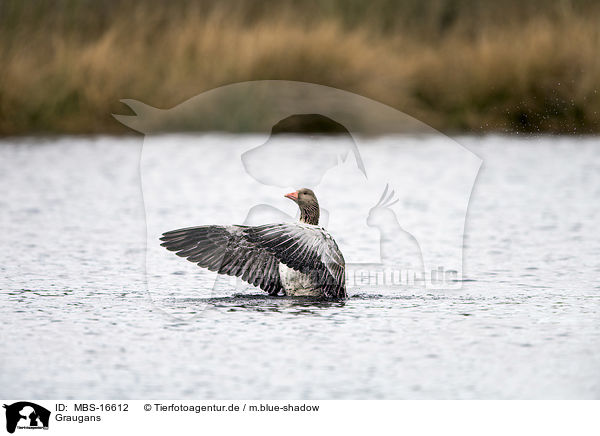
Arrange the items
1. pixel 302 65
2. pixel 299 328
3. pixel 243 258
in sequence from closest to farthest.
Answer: pixel 299 328
pixel 243 258
pixel 302 65

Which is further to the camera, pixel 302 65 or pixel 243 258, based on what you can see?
pixel 302 65

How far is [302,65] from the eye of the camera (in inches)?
814

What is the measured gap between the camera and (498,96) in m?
19.9

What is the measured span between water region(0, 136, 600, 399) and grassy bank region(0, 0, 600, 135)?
21.2ft

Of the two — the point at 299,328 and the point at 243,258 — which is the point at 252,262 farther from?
the point at 299,328

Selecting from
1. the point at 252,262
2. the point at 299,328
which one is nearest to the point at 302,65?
the point at 252,262

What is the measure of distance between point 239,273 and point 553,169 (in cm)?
912

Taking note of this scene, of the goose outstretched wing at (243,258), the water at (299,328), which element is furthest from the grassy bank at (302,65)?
the goose outstretched wing at (243,258)

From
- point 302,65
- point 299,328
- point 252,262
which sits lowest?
point 299,328

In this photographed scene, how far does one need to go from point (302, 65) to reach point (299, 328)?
12.7 meters

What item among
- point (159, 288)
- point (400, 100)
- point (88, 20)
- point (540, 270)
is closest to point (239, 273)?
point (159, 288)

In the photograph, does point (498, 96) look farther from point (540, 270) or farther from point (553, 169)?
point (540, 270)

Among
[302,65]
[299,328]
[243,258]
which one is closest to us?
[299,328]

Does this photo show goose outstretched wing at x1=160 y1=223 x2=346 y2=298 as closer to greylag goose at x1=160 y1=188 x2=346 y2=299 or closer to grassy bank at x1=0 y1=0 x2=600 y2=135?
greylag goose at x1=160 y1=188 x2=346 y2=299
